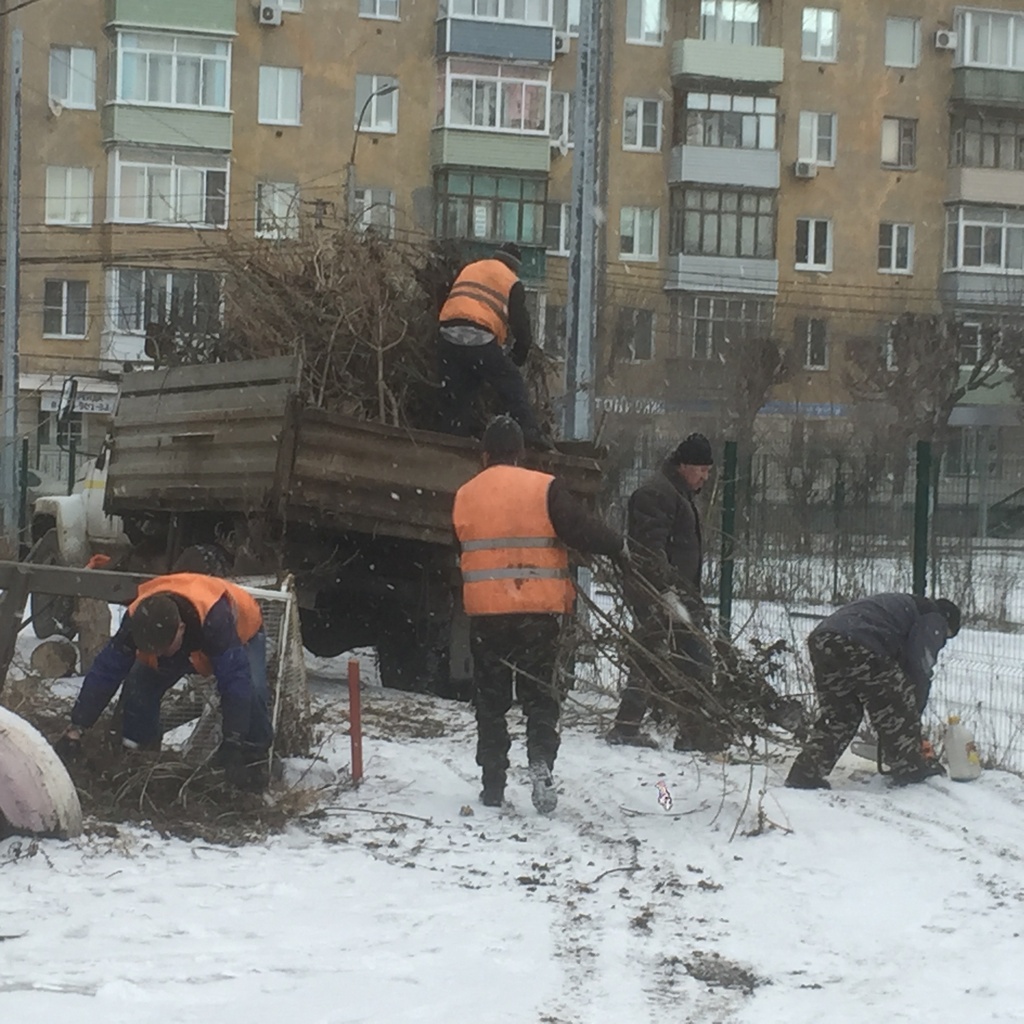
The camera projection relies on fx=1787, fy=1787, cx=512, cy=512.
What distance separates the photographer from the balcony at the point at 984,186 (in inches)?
1799

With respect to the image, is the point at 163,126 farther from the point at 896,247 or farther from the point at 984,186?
the point at 984,186

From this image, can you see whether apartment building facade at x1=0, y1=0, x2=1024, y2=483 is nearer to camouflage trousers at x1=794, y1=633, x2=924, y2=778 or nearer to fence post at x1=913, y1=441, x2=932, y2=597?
fence post at x1=913, y1=441, x2=932, y2=597

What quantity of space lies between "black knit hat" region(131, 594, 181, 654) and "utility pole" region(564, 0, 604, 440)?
676 cm

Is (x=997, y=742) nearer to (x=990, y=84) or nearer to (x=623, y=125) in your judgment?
(x=623, y=125)

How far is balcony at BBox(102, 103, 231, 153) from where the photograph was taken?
39.3 m

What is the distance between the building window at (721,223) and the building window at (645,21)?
381 cm

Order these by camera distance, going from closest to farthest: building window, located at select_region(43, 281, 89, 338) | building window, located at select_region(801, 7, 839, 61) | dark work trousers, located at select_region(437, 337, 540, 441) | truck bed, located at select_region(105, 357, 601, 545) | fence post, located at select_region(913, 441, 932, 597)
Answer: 1. truck bed, located at select_region(105, 357, 601, 545)
2. dark work trousers, located at select_region(437, 337, 540, 441)
3. fence post, located at select_region(913, 441, 932, 597)
4. building window, located at select_region(43, 281, 89, 338)
5. building window, located at select_region(801, 7, 839, 61)

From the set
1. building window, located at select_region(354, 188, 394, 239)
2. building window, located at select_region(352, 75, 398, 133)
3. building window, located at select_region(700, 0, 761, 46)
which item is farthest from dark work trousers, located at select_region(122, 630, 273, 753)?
building window, located at select_region(700, 0, 761, 46)

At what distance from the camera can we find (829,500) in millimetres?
17188

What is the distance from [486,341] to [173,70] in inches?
1227

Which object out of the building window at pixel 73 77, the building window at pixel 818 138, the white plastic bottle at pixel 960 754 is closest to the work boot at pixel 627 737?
the white plastic bottle at pixel 960 754

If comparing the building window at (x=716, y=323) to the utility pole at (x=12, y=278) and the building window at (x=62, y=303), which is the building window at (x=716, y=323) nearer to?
the building window at (x=62, y=303)

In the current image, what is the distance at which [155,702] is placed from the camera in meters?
7.68

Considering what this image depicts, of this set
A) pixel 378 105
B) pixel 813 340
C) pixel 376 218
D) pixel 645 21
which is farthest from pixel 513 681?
pixel 645 21
